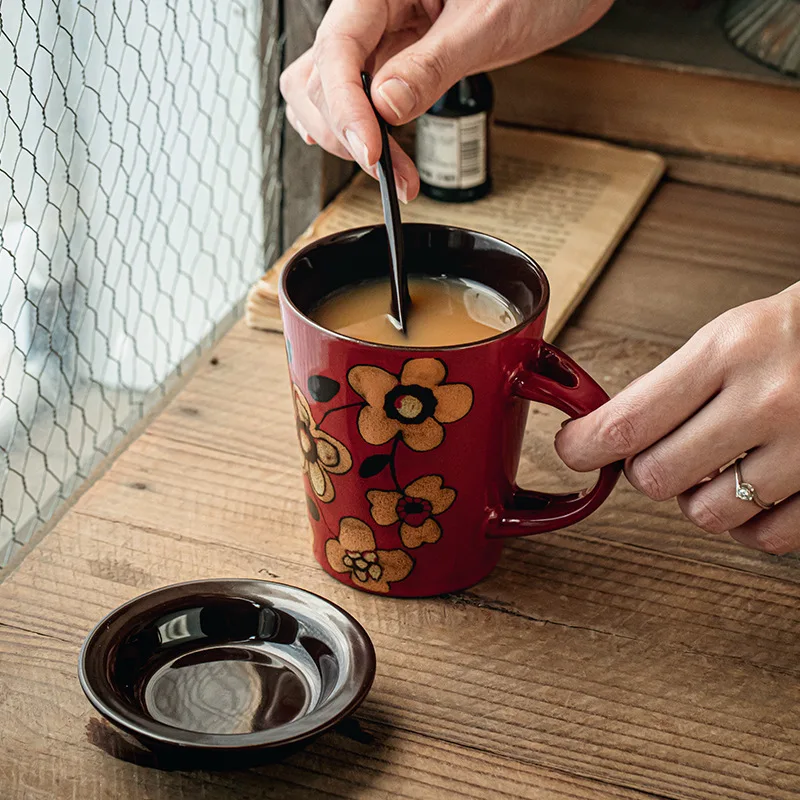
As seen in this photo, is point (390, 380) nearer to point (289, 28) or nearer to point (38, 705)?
point (38, 705)

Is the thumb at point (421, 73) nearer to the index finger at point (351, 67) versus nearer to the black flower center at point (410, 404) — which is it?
the index finger at point (351, 67)

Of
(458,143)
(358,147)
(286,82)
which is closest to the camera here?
(358,147)

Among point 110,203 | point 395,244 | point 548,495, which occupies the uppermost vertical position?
point 395,244

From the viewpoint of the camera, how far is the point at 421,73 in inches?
26.4

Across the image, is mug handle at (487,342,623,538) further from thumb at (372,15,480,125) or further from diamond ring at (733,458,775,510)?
thumb at (372,15,480,125)

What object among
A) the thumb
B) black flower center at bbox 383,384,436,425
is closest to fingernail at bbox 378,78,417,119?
the thumb

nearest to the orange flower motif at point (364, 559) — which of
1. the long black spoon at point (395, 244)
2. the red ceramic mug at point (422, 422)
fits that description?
the red ceramic mug at point (422, 422)

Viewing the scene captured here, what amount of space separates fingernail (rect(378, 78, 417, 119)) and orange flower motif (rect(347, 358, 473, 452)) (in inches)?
8.3

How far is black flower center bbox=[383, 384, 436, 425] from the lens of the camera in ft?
1.62

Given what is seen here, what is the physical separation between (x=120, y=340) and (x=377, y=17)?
0.49 meters

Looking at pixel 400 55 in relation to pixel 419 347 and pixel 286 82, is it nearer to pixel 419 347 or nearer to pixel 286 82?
pixel 286 82

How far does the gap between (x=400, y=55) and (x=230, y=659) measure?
0.38 m

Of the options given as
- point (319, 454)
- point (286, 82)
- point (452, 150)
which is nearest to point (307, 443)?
point (319, 454)

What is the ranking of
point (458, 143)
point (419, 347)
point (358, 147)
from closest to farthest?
point (419, 347), point (358, 147), point (458, 143)
